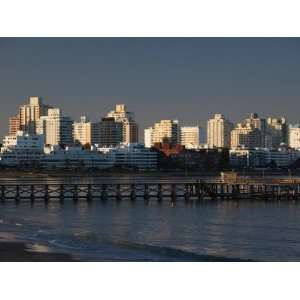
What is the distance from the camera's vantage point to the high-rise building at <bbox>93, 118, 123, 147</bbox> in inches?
4995

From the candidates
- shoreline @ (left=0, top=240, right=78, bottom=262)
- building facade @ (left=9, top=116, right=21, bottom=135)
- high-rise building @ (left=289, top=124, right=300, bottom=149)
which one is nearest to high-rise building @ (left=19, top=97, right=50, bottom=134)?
building facade @ (left=9, top=116, right=21, bottom=135)

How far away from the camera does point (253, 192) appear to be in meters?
41.8

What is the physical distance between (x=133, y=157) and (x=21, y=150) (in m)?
15.5

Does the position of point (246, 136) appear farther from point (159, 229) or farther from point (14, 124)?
point (159, 229)

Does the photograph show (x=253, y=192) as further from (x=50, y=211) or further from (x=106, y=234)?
(x=106, y=234)

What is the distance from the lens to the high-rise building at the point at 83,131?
12788 centimetres

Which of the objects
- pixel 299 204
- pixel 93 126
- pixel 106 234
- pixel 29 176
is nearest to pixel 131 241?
pixel 106 234

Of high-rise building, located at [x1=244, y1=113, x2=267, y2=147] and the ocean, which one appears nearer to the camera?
the ocean

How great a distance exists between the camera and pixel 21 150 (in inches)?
4048

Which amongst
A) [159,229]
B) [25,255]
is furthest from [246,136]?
[25,255]

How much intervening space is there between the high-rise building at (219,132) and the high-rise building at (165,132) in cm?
886

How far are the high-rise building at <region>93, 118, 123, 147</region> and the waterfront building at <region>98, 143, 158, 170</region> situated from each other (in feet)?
50.8

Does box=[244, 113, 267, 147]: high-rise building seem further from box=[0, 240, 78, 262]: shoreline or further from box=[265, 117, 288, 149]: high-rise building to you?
box=[0, 240, 78, 262]: shoreline

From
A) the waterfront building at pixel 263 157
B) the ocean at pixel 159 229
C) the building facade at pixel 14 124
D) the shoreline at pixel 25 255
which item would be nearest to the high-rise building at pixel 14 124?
the building facade at pixel 14 124
